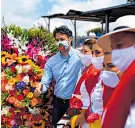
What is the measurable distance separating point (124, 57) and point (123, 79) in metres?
0.15

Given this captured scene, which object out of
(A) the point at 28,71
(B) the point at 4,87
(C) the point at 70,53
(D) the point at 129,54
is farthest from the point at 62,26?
(D) the point at 129,54

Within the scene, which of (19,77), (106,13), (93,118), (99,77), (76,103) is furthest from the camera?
(106,13)

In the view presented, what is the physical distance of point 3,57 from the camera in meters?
4.46

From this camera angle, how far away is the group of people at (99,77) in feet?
5.32

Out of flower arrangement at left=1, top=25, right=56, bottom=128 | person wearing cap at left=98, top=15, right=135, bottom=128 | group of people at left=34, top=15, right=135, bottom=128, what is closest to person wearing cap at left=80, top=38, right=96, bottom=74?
group of people at left=34, top=15, right=135, bottom=128

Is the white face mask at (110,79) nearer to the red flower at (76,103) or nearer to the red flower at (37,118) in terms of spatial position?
the red flower at (76,103)

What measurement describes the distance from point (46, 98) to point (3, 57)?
2.32 ft

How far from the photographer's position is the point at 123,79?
162 cm

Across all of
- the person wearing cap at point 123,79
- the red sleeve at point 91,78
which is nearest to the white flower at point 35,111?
the red sleeve at point 91,78

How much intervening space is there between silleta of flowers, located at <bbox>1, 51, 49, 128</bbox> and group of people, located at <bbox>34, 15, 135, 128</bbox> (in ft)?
0.48

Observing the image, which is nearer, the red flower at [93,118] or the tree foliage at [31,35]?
the red flower at [93,118]

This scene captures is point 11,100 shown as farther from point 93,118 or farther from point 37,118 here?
point 93,118

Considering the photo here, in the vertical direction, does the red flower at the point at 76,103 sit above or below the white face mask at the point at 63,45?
below

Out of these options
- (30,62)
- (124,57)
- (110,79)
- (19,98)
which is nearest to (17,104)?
(19,98)
